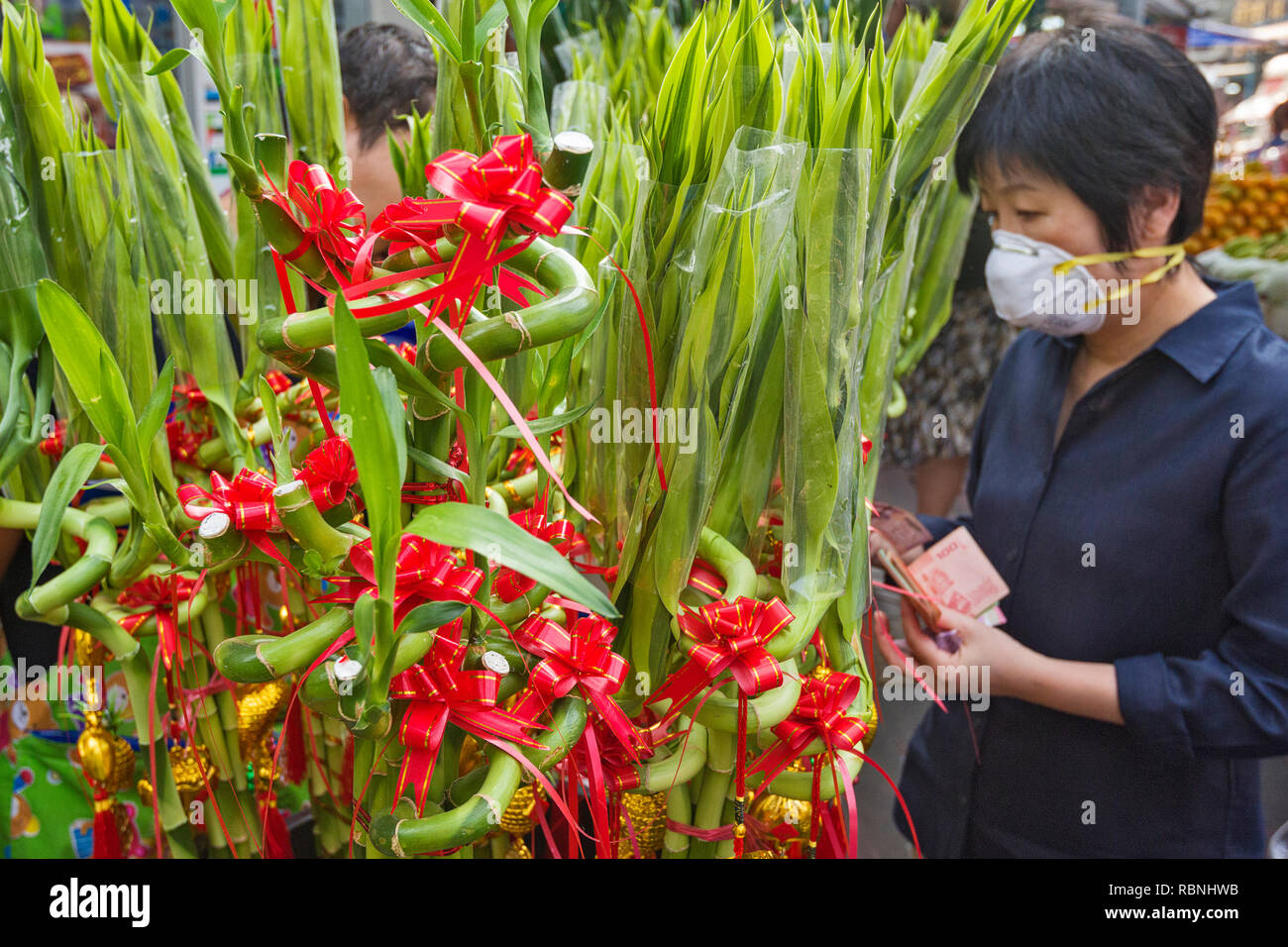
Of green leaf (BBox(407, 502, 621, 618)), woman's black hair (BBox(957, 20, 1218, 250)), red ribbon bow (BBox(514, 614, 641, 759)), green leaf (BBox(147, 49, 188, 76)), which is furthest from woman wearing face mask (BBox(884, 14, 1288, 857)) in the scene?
green leaf (BBox(147, 49, 188, 76))

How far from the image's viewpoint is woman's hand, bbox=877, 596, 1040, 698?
85 cm

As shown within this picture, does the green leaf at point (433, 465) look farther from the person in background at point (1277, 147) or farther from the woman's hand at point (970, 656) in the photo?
the person in background at point (1277, 147)

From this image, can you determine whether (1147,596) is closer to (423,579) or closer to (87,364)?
(423,579)

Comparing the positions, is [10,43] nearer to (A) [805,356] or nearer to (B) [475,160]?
(B) [475,160]

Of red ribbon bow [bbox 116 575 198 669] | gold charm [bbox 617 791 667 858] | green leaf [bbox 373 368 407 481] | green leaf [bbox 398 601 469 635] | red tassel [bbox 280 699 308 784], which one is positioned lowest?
red tassel [bbox 280 699 308 784]

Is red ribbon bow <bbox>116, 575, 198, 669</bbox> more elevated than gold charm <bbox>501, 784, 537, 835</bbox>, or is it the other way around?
red ribbon bow <bbox>116, 575, 198, 669</bbox>

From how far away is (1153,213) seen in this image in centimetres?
91

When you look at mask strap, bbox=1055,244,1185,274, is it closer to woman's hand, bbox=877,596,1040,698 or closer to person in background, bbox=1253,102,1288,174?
woman's hand, bbox=877,596,1040,698

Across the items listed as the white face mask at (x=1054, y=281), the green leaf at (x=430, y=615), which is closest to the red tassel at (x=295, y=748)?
the green leaf at (x=430, y=615)

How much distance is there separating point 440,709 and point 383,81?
0.78 metres

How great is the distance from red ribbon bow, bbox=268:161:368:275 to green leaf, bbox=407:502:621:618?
0.13 m

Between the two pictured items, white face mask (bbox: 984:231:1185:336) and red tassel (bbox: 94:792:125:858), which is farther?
white face mask (bbox: 984:231:1185:336)

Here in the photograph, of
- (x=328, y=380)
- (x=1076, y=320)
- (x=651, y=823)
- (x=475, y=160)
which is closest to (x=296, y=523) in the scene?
(x=328, y=380)
